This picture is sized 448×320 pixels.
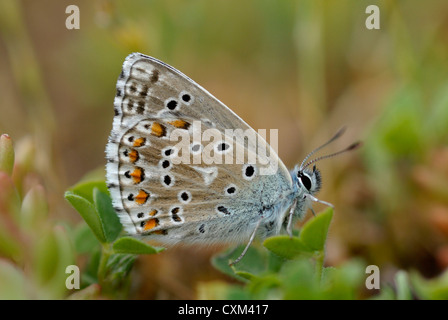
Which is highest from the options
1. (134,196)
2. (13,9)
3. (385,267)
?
(13,9)

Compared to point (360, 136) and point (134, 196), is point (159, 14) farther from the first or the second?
point (134, 196)

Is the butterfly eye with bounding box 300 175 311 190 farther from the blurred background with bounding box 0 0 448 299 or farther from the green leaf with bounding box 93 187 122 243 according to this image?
the green leaf with bounding box 93 187 122 243

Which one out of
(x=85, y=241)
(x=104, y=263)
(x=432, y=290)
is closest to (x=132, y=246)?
(x=104, y=263)

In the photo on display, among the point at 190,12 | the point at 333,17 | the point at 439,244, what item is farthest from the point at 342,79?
the point at 439,244

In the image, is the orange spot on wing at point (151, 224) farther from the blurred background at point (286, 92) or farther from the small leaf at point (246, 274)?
the small leaf at point (246, 274)

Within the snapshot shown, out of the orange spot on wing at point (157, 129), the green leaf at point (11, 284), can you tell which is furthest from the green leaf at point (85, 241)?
the green leaf at point (11, 284)

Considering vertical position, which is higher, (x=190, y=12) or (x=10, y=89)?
(x=190, y=12)
